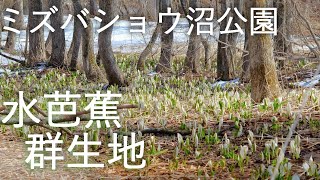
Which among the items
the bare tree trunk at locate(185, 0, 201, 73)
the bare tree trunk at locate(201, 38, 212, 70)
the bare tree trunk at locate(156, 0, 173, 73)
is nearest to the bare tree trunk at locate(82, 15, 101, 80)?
the bare tree trunk at locate(156, 0, 173, 73)

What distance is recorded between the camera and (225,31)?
12695mm

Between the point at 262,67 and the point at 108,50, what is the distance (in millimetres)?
5021

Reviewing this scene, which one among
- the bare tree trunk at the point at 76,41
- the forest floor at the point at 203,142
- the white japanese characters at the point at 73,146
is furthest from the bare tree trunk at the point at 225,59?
the white japanese characters at the point at 73,146

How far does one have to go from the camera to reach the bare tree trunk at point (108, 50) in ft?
37.6

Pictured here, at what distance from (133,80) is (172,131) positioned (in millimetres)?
7290

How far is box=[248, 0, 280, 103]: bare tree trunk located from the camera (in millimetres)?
7523

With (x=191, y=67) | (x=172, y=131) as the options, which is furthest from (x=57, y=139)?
(x=191, y=67)

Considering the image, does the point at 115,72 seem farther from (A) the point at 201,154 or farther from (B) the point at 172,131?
(A) the point at 201,154

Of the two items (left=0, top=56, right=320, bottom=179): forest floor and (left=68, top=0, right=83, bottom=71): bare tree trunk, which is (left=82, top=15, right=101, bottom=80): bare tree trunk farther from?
(left=0, top=56, right=320, bottom=179): forest floor

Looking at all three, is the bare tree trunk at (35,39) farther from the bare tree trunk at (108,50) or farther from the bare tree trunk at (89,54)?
the bare tree trunk at (108,50)

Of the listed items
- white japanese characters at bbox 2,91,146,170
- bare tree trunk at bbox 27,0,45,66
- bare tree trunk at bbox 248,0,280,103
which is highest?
bare tree trunk at bbox 27,0,45,66

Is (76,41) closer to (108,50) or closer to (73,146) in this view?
(108,50)

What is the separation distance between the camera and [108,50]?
11.8m

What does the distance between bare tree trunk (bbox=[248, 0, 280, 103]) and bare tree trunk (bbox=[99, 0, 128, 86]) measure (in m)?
4.54
